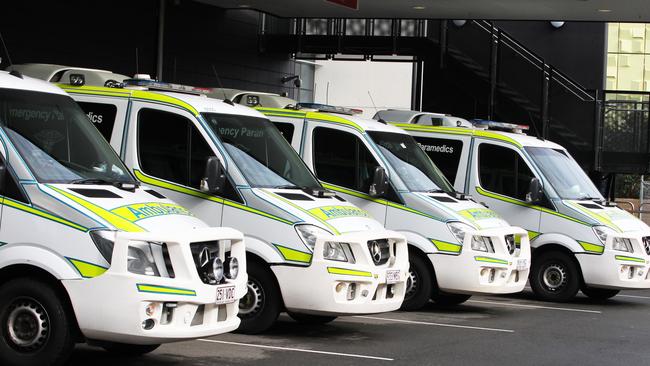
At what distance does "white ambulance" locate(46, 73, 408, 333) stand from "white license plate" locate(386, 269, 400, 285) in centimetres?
1

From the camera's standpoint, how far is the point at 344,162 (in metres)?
13.4

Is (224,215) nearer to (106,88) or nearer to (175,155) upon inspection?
(175,155)

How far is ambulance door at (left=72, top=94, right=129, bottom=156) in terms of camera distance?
11.4 m

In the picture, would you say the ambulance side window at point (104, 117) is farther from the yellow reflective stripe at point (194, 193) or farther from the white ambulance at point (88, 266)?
the white ambulance at point (88, 266)

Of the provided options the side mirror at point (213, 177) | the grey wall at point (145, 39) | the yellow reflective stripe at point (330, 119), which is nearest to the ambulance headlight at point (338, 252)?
the side mirror at point (213, 177)

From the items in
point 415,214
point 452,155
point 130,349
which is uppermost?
point 452,155

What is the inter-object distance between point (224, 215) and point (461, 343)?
253 cm

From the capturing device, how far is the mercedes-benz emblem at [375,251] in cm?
1107

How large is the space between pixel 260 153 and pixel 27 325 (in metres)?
3.86

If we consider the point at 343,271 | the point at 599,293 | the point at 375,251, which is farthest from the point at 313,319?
the point at 599,293

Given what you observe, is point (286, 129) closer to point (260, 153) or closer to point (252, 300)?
point (260, 153)

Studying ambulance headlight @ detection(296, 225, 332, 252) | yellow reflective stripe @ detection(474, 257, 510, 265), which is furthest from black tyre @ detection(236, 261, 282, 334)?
yellow reflective stripe @ detection(474, 257, 510, 265)

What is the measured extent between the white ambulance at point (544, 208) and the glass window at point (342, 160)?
260 cm

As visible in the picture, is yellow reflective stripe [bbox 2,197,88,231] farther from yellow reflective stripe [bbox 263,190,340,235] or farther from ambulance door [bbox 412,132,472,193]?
ambulance door [bbox 412,132,472,193]
